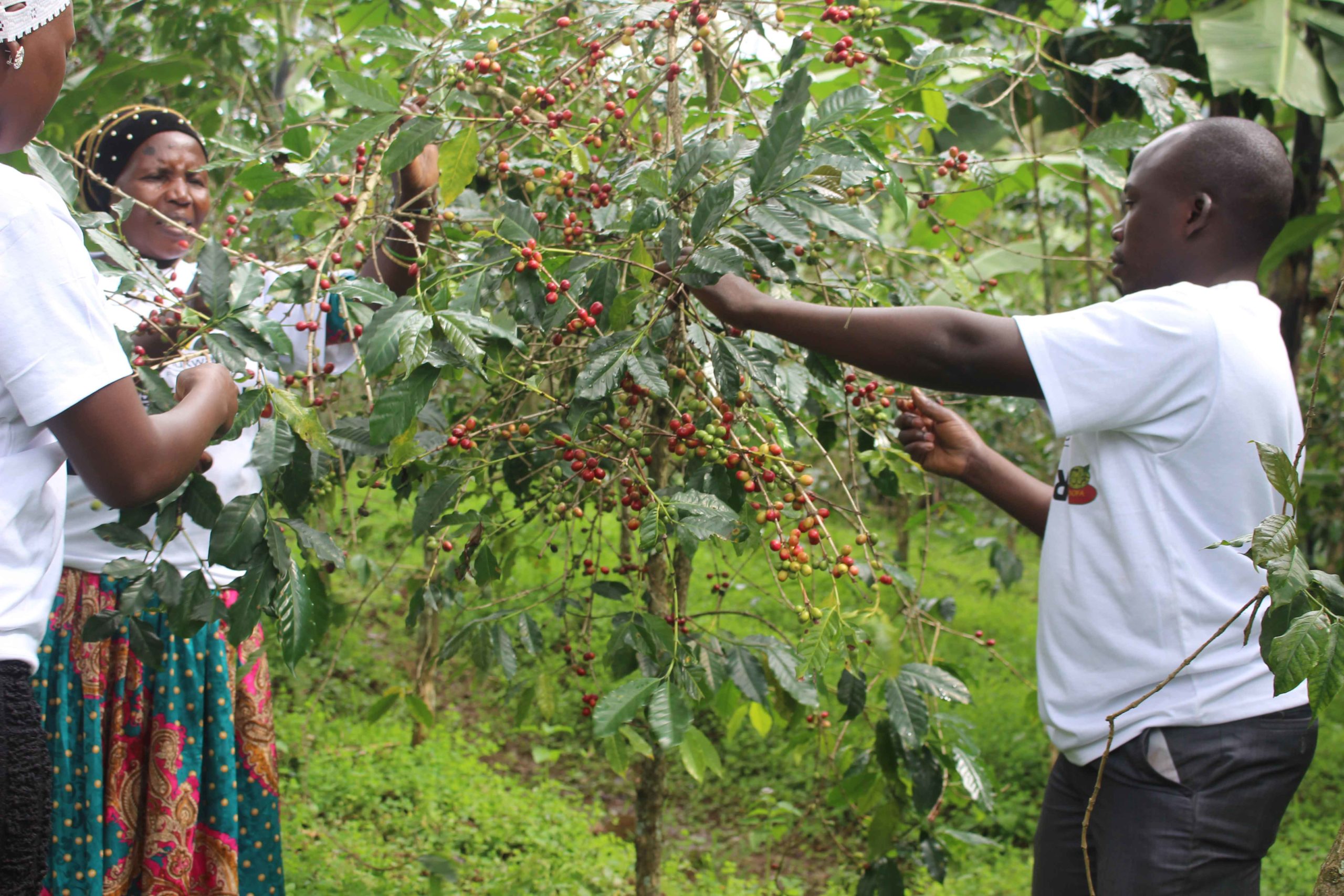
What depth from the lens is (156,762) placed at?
195cm

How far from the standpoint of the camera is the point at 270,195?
189 centimetres

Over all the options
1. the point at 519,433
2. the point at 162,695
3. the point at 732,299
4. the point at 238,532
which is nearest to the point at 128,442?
the point at 238,532

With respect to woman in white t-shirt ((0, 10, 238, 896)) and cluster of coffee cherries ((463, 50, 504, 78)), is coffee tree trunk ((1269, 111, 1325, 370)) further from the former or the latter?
woman in white t-shirt ((0, 10, 238, 896))

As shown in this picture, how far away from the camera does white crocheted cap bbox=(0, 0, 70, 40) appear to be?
41.7 inches

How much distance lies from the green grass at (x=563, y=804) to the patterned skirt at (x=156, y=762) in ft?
1.99

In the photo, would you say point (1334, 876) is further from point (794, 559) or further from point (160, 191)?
point (160, 191)

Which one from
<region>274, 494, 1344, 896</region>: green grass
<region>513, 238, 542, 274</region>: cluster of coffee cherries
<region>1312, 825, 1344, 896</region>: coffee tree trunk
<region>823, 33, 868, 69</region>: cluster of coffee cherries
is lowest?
<region>274, 494, 1344, 896</region>: green grass

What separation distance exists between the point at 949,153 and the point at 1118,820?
125cm

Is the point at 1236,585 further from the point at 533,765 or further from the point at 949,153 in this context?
the point at 533,765

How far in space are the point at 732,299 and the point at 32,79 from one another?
902mm

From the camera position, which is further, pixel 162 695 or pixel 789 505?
pixel 162 695

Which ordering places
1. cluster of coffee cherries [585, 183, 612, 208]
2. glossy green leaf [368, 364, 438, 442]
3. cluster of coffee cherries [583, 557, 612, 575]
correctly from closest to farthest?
1. glossy green leaf [368, 364, 438, 442]
2. cluster of coffee cherries [585, 183, 612, 208]
3. cluster of coffee cherries [583, 557, 612, 575]

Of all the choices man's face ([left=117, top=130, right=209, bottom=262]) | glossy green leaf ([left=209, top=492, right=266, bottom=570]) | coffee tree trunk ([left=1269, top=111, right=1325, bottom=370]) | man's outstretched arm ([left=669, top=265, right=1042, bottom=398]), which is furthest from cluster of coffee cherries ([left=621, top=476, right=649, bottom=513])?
coffee tree trunk ([left=1269, top=111, right=1325, bottom=370])

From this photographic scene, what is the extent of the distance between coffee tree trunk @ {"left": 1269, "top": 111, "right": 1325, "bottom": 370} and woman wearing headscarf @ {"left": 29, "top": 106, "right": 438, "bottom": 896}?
3.10 metres
